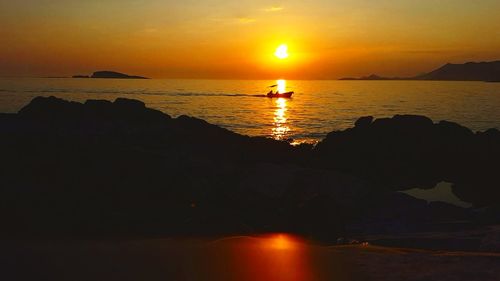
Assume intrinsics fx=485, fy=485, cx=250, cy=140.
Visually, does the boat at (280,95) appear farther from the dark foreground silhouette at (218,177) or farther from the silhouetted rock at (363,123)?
the dark foreground silhouette at (218,177)

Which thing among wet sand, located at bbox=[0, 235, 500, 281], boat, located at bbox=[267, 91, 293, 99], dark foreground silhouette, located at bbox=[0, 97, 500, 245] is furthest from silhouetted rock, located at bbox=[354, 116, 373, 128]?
boat, located at bbox=[267, 91, 293, 99]

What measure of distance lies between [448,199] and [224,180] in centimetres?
1077

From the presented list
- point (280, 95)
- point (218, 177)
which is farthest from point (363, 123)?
point (280, 95)

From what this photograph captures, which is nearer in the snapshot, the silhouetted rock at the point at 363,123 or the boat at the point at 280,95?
the silhouetted rock at the point at 363,123

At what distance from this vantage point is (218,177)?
61.9ft

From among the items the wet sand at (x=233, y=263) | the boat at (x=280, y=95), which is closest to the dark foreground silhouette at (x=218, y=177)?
the wet sand at (x=233, y=263)

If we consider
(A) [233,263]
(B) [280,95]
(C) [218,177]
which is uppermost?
(A) [233,263]

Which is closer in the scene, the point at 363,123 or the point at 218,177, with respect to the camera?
the point at 218,177

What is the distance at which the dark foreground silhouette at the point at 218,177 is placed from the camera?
12.5 meters

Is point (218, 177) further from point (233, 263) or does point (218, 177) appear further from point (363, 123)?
point (363, 123)

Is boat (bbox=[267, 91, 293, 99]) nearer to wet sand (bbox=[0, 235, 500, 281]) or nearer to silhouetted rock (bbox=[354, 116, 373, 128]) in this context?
silhouetted rock (bbox=[354, 116, 373, 128])

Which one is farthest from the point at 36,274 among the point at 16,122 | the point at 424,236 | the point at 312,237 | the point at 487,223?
the point at 16,122

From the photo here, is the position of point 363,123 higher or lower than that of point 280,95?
higher

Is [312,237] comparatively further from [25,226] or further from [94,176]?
[25,226]
